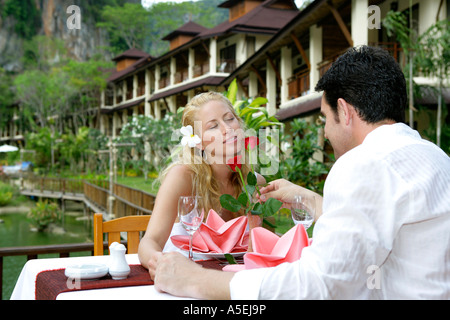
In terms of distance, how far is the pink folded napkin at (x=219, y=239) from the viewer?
5.86ft

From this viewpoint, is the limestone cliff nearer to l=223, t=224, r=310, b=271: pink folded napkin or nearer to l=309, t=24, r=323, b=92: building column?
l=309, t=24, r=323, b=92: building column

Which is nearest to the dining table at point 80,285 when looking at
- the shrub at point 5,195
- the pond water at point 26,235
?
the pond water at point 26,235

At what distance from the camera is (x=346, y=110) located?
1.22m

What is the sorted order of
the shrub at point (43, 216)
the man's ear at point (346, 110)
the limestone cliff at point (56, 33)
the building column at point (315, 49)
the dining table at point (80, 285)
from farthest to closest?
the limestone cliff at point (56, 33), the shrub at point (43, 216), the building column at point (315, 49), the dining table at point (80, 285), the man's ear at point (346, 110)

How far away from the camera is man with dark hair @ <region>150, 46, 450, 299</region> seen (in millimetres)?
963

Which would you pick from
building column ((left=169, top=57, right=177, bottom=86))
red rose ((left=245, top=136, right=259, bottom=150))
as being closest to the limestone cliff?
building column ((left=169, top=57, right=177, bottom=86))

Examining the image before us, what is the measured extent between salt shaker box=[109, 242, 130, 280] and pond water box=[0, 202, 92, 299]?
11.8m

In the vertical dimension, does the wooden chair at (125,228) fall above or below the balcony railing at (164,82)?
below

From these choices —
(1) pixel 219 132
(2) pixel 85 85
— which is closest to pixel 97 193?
(1) pixel 219 132

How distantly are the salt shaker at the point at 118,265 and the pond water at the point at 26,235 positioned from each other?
38.7 ft

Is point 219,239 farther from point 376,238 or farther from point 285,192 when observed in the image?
point 376,238

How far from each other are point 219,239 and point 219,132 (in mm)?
467

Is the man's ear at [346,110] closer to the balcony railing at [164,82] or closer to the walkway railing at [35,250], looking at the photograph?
the walkway railing at [35,250]

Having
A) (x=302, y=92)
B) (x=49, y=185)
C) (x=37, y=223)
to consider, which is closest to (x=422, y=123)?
(x=302, y=92)
